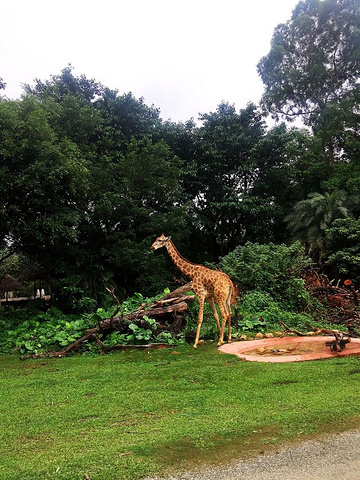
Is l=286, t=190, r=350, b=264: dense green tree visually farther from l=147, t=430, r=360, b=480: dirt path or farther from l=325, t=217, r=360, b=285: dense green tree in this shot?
l=147, t=430, r=360, b=480: dirt path

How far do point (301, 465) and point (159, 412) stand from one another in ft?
5.12

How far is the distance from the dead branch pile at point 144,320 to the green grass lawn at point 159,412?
119 cm

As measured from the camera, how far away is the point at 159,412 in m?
3.75

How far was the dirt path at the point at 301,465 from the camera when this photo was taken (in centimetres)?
245

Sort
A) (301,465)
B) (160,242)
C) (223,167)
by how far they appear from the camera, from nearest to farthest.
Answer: (301,465) → (160,242) → (223,167)

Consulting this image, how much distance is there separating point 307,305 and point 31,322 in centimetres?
747

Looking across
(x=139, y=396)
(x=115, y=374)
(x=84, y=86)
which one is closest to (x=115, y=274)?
(x=84, y=86)

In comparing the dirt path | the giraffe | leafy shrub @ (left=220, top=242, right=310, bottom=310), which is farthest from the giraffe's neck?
the dirt path

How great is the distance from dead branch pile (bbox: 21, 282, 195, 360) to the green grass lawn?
3.90ft

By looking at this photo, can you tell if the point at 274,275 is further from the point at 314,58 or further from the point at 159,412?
the point at 314,58

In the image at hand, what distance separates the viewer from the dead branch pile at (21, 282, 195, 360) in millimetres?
7383

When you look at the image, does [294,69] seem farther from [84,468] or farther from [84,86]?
[84,468]

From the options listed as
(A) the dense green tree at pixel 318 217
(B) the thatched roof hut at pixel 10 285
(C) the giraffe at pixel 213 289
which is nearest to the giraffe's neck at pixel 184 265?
(C) the giraffe at pixel 213 289

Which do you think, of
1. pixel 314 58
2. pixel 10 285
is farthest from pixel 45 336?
pixel 314 58
